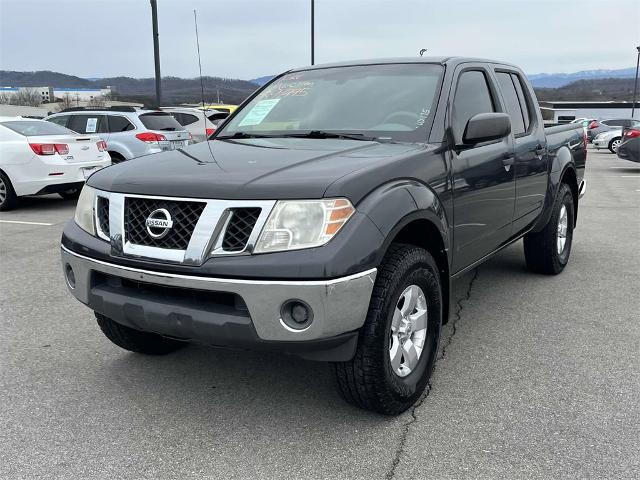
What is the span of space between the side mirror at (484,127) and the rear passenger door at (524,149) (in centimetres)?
83

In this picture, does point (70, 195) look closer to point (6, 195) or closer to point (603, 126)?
point (6, 195)

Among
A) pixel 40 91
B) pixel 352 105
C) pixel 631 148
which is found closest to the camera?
pixel 352 105

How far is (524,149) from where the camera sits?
4.45m

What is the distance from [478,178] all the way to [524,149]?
1.00 m

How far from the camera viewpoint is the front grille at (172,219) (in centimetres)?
260

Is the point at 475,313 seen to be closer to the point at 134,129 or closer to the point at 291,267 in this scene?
the point at 291,267

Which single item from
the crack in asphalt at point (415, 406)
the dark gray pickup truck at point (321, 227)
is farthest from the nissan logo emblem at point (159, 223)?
the crack in asphalt at point (415, 406)

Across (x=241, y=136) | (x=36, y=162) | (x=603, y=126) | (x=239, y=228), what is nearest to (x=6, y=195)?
(x=36, y=162)

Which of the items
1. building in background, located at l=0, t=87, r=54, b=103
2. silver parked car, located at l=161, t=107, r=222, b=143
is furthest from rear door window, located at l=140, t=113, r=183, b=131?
building in background, located at l=0, t=87, r=54, b=103

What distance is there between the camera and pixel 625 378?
3346 millimetres

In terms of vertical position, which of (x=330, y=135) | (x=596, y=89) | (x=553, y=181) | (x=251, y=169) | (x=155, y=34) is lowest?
(x=553, y=181)

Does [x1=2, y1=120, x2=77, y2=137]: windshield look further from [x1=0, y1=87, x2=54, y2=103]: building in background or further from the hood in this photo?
[x1=0, y1=87, x2=54, y2=103]: building in background

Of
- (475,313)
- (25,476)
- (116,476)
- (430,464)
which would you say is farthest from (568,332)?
(25,476)

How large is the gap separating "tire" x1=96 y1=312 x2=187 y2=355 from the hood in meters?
0.87
